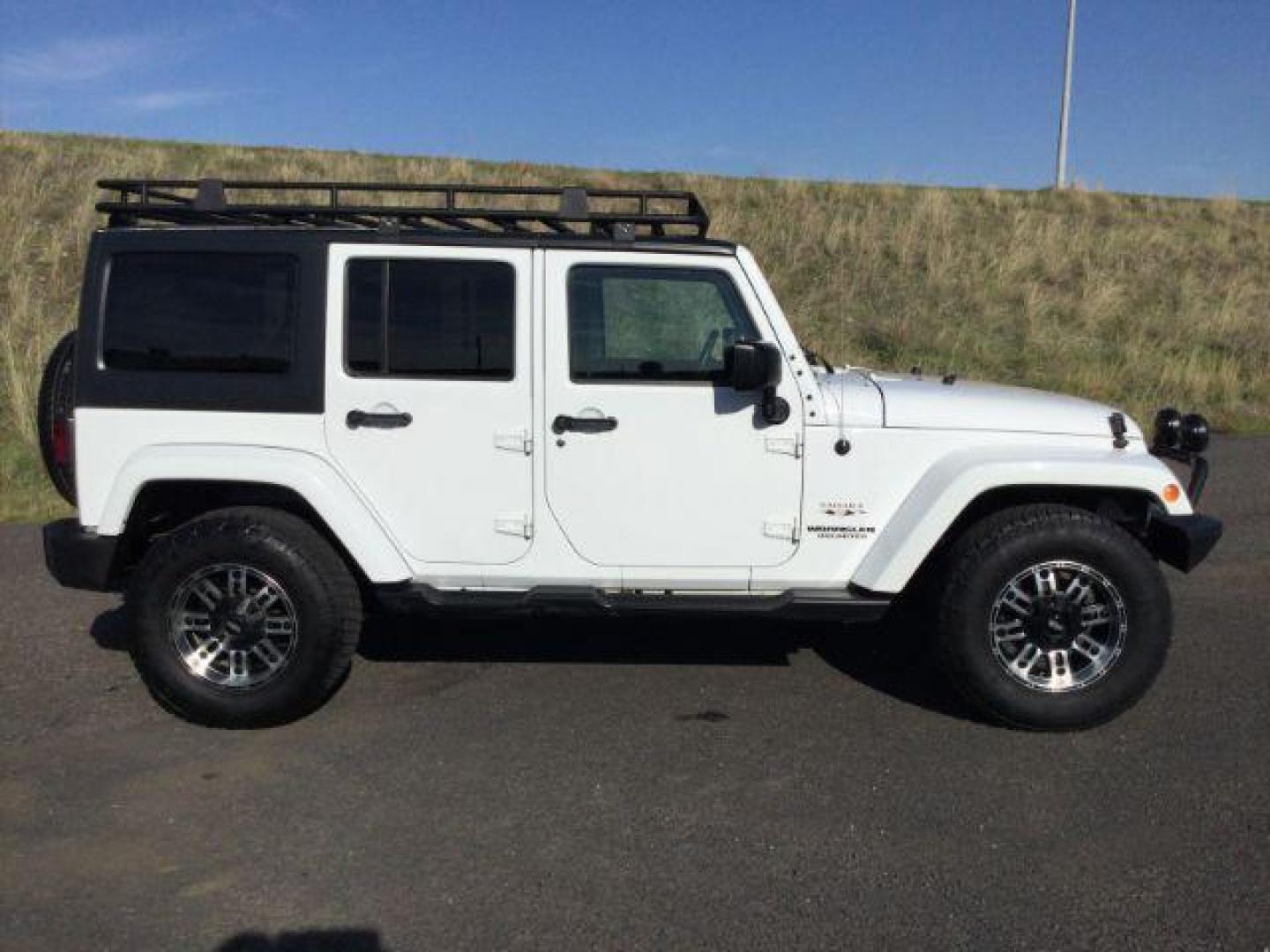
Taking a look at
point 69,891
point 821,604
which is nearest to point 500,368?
point 821,604

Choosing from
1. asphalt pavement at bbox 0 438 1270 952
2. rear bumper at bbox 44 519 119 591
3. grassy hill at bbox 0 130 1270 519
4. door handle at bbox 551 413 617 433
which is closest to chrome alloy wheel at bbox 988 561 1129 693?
asphalt pavement at bbox 0 438 1270 952

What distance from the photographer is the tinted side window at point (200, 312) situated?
444 centimetres

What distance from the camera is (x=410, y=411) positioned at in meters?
4.39

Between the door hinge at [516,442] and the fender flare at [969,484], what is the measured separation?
1.43 meters

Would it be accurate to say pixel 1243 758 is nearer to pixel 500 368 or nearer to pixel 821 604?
pixel 821 604

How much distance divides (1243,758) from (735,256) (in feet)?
8.95

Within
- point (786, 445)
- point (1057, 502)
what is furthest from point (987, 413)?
point (786, 445)

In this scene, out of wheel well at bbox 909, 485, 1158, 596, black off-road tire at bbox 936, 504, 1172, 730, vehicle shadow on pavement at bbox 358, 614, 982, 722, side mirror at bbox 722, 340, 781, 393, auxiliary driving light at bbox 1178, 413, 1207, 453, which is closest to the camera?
side mirror at bbox 722, 340, 781, 393

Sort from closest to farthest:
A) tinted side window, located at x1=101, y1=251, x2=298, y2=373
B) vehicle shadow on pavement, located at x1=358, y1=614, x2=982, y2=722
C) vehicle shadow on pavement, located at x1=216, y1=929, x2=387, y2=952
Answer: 1. vehicle shadow on pavement, located at x1=216, y1=929, x2=387, y2=952
2. tinted side window, located at x1=101, y1=251, x2=298, y2=373
3. vehicle shadow on pavement, located at x1=358, y1=614, x2=982, y2=722

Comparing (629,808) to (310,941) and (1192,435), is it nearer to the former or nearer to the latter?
(310,941)

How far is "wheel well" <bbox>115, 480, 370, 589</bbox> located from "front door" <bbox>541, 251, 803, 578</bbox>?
1.00 meters

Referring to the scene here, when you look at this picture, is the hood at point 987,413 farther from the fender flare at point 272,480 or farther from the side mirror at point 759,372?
the fender flare at point 272,480

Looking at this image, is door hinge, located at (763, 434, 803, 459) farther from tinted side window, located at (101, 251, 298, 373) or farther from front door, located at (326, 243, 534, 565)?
tinted side window, located at (101, 251, 298, 373)

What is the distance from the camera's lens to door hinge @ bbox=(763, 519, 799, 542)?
A: 14.6 feet
